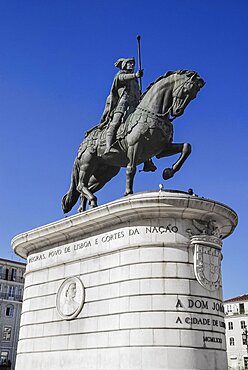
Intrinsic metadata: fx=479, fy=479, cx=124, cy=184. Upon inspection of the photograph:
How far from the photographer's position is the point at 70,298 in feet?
45.5

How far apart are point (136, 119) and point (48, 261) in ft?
17.5

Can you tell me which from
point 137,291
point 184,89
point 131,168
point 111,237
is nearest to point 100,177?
point 131,168

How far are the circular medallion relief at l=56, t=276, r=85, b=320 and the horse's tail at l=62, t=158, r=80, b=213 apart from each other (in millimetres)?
3724

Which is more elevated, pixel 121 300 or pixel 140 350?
pixel 121 300

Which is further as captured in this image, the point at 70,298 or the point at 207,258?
the point at 70,298

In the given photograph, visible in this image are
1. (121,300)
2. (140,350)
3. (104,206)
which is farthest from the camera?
(104,206)

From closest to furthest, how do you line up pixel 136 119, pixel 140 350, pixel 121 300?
pixel 140 350 < pixel 121 300 < pixel 136 119

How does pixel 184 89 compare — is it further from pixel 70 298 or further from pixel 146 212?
pixel 70 298

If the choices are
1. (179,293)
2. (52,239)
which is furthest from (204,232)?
(52,239)

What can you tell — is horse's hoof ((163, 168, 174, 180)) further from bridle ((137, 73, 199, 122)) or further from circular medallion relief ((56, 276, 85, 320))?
circular medallion relief ((56, 276, 85, 320))

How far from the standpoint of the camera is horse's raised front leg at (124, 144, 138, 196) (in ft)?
46.9

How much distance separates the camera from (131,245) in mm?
12812

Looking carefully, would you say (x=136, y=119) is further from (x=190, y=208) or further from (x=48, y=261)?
(x=48, y=261)

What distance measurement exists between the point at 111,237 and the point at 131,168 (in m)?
2.24
